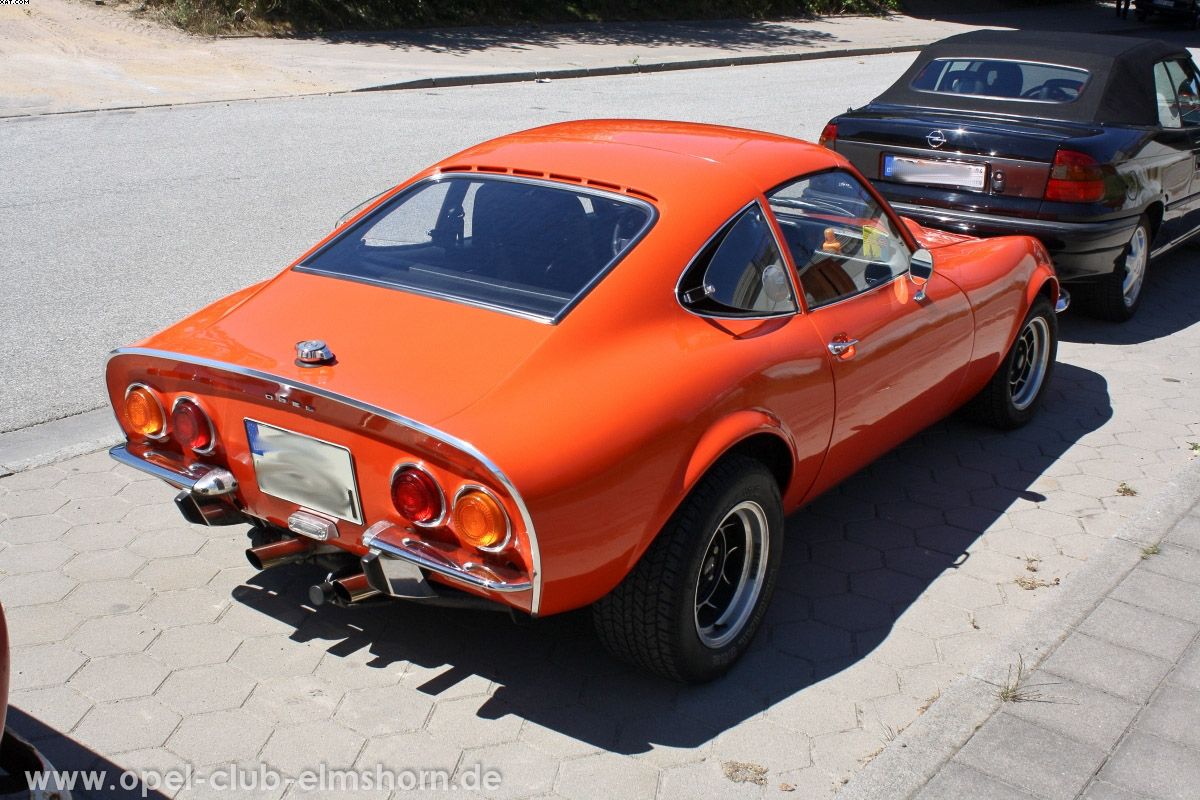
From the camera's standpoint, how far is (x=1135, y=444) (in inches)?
213

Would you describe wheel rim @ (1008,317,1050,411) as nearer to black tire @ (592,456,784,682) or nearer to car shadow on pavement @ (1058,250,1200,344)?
car shadow on pavement @ (1058,250,1200,344)

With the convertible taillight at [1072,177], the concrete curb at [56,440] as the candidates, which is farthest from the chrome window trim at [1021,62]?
the concrete curb at [56,440]

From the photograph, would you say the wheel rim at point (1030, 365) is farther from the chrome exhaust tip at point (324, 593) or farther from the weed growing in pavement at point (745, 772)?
the chrome exhaust tip at point (324, 593)

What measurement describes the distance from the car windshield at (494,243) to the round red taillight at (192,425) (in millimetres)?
705

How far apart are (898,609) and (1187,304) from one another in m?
5.02

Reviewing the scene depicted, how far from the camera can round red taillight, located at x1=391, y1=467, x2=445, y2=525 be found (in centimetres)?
294

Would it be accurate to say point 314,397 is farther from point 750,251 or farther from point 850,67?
point 850,67

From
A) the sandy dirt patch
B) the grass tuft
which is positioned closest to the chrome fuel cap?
the sandy dirt patch

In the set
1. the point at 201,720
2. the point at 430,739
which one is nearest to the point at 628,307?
the point at 430,739

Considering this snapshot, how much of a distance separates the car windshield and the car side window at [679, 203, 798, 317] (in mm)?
237

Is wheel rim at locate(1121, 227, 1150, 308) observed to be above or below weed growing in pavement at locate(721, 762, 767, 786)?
above

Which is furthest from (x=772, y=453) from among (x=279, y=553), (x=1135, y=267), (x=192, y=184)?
(x=192, y=184)

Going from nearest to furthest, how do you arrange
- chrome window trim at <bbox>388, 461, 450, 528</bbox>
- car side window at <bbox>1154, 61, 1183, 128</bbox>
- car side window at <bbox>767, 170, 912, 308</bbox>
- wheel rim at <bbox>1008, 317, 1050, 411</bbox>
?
chrome window trim at <bbox>388, 461, 450, 528</bbox> → car side window at <bbox>767, 170, 912, 308</bbox> → wheel rim at <bbox>1008, 317, 1050, 411</bbox> → car side window at <bbox>1154, 61, 1183, 128</bbox>

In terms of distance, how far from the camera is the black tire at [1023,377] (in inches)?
209
